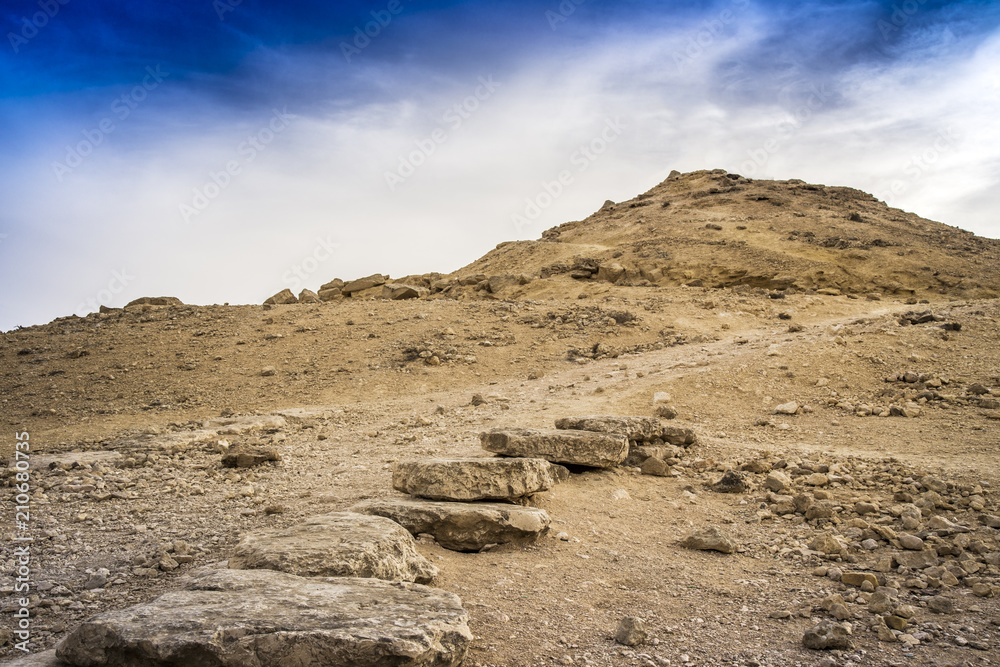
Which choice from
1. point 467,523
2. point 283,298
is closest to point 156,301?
point 283,298

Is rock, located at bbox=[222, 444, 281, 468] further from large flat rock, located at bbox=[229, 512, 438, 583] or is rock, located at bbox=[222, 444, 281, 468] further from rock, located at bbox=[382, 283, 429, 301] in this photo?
rock, located at bbox=[382, 283, 429, 301]

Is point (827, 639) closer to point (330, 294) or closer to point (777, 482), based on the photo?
point (777, 482)

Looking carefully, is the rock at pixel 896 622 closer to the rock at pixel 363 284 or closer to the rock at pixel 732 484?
the rock at pixel 732 484

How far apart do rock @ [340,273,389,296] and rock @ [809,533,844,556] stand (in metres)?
21.2

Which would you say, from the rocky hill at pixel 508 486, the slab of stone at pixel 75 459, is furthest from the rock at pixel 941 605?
the slab of stone at pixel 75 459

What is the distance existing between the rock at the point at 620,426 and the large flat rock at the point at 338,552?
3.53 m

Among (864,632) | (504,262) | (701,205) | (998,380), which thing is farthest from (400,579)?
(701,205)

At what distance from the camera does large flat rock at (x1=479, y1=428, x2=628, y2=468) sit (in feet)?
21.6

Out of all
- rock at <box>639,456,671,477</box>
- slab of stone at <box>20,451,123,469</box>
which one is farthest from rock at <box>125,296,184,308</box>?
rock at <box>639,456,671,477</box>

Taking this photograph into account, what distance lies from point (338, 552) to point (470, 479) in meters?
1.73

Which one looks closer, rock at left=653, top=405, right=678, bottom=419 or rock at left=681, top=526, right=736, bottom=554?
rock at left=681, top=526, right=736, bottom=554

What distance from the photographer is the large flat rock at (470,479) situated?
5379 mm

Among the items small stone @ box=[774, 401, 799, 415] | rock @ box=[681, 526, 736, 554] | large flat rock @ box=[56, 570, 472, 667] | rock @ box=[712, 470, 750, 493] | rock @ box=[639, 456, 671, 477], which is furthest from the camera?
small stone @ box=[774, 401, 799, 415]

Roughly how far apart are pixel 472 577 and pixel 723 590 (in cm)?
176
